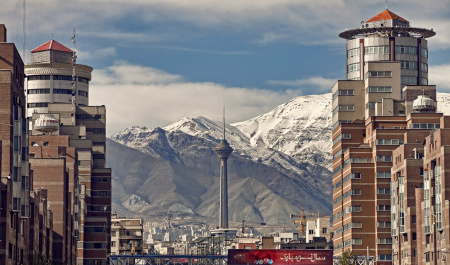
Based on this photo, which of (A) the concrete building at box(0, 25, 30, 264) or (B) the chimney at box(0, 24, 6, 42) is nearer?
(A) the concrete building at box(0, 25, 30, 264)

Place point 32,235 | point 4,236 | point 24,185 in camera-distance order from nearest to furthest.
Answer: point 4,236 < point 24,185 < point 32,235

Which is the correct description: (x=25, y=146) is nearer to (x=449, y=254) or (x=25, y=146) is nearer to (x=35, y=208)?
(x=35, y=208)

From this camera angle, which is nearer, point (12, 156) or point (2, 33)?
point (12, 156)

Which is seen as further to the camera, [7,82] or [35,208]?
[35,208]

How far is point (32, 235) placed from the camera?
19150 cm

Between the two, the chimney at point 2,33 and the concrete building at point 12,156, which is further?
the chimney at point 2,33

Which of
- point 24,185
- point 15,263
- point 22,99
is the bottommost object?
point 15,263

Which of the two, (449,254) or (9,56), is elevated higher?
(9,56)

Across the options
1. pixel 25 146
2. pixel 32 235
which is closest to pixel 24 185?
pixel 25 146

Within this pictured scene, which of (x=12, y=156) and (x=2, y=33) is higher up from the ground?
(x=2, y=33)

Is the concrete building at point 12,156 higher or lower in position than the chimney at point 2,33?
lower

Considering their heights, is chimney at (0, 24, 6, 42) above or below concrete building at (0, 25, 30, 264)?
above

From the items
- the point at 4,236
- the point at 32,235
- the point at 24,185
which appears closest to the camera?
the point at 4,236

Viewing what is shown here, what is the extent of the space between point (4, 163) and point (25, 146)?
10251mm
